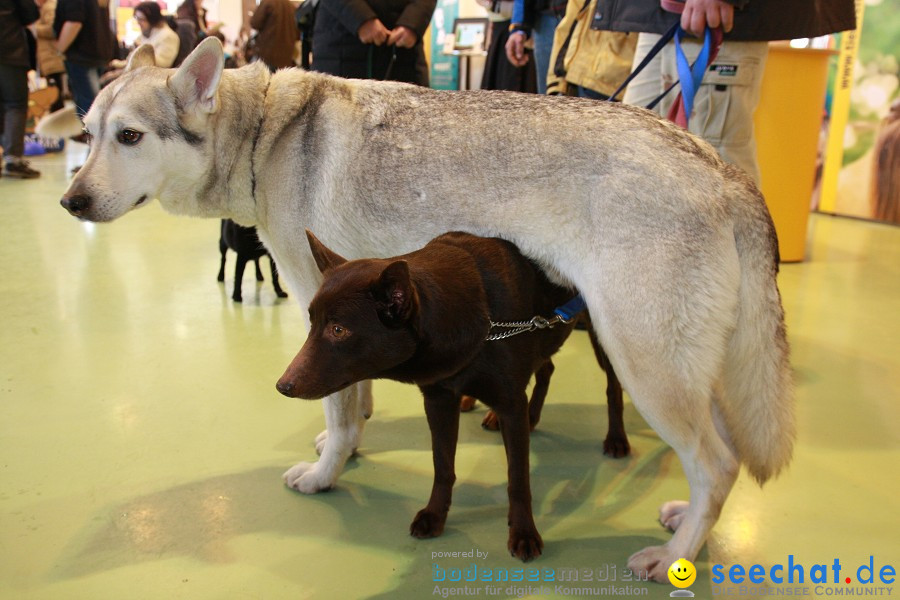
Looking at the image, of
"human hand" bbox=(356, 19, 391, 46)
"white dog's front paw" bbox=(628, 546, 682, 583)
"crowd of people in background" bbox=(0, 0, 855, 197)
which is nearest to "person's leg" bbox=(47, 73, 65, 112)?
"crowd of people in background" bbox=(0, 0, 855, 197)

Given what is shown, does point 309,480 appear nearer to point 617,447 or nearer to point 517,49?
point 617,447

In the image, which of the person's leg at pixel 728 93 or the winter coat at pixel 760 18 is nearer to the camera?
the winter coat at pixel 760 18

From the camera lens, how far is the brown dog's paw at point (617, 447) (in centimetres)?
292

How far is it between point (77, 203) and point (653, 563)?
7.12ft

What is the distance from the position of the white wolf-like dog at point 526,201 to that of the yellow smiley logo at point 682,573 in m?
0.04

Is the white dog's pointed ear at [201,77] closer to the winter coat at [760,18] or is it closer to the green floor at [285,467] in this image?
the green floor at [285,467]

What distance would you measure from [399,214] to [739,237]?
1.07 m

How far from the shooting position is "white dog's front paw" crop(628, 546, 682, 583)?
7.04ft

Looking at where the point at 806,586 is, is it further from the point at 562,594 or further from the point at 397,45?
the point at 397,45

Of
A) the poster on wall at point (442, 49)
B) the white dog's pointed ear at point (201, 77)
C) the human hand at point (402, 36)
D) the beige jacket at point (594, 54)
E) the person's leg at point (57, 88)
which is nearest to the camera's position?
the white dog's pointed ear at point (201, 77)

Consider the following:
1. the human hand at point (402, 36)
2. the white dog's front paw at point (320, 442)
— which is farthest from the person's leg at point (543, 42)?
the white dog's front paw at point (320, 442)

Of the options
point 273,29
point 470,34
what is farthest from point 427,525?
point 470,34

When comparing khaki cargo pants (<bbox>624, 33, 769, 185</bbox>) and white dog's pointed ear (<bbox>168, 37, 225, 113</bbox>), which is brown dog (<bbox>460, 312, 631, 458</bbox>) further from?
white dog's pointed ear (<bbox>168, 37, 225, 113</bbox>)

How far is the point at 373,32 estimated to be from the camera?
425cm
